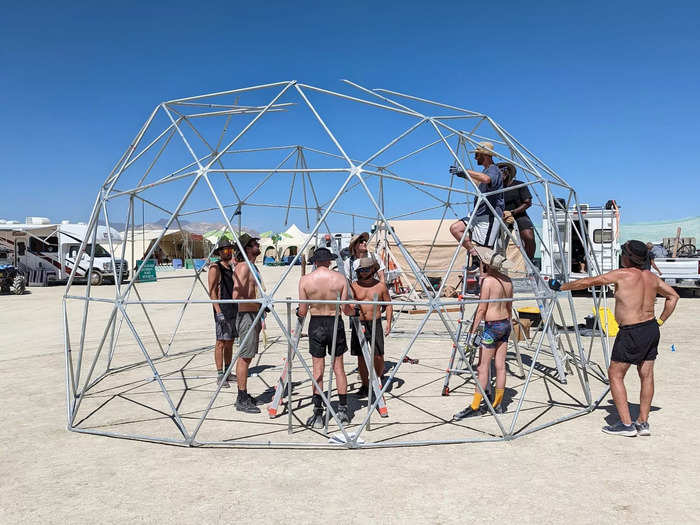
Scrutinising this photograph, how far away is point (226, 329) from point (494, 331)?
3.38m

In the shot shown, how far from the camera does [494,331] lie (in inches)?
217

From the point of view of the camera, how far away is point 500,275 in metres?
5.70

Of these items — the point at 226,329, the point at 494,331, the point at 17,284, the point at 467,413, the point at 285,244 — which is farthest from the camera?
the point at 285,244

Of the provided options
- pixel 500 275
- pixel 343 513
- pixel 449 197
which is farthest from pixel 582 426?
pixel 449 197

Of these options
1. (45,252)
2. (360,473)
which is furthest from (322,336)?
(45,252)

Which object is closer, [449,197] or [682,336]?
[682,336]

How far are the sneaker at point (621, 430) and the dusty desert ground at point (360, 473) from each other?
8 centimetres

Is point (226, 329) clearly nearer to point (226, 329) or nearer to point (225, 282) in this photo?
point (226, 329)

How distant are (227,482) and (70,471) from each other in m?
1.45

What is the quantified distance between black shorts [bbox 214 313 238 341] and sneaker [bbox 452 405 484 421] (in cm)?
298

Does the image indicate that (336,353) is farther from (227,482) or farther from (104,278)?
(104,278)

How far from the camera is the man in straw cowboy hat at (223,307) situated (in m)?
6.68

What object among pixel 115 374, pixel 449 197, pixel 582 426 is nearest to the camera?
pixel 582 426

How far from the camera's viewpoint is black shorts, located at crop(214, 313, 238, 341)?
665 centimetres
